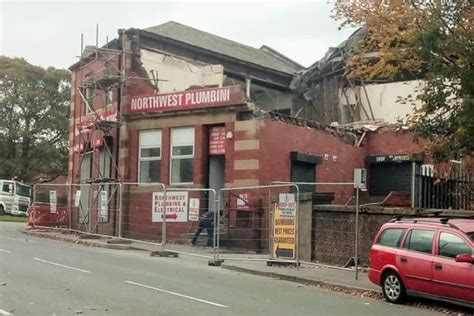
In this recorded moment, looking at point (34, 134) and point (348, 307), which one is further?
point (34, 134)

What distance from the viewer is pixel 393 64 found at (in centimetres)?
1435

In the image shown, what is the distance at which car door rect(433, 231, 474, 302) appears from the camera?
10.6 meters

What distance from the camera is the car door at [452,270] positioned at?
10.6 metres

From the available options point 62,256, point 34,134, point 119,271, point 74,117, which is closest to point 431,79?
point 119,271

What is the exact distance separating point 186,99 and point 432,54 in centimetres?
1421

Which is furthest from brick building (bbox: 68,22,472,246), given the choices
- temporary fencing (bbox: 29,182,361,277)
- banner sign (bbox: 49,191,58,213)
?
banner sign (bbox: 49,191,58,213)

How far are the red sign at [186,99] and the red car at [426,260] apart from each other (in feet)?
39.6

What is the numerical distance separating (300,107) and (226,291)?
2277 centimetres

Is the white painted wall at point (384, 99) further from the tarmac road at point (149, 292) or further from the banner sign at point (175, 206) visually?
the tarmac road at point (149, 292)

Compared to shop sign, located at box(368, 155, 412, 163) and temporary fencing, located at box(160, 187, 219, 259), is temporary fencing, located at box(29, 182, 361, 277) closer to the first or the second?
temporary fencing, located at box(160, 187, 219, 259)

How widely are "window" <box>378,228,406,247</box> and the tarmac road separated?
115cm

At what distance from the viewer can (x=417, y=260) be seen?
11641mm

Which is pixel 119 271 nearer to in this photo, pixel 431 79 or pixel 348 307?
pixel 348 307

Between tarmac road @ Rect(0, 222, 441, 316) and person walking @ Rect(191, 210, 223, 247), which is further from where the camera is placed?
person walking @ Rect(191, 210, 223, 247)
